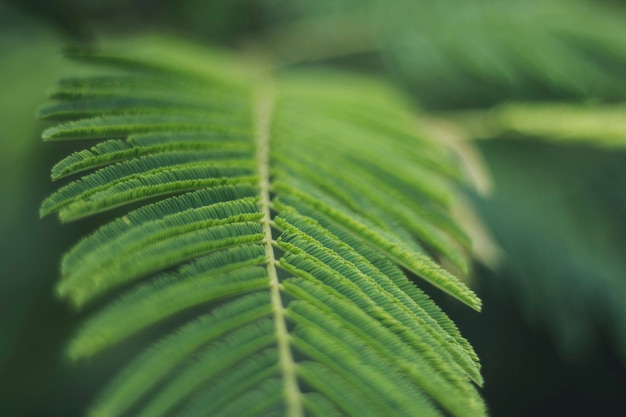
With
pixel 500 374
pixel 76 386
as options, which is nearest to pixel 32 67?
pixel 76 386

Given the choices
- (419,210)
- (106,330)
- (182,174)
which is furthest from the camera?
(419,210)

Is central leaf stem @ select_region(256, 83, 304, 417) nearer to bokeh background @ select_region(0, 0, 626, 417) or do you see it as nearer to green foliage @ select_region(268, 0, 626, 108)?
bokeh background @ select_region(0, 0, 626, 417)

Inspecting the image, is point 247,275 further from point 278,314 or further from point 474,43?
point 474,43

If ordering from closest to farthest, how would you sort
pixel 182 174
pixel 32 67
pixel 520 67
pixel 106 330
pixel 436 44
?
pixel 106 330 → pixel 182 174 → pixel 32 67 → pixel 520 67 → pixel 436 44

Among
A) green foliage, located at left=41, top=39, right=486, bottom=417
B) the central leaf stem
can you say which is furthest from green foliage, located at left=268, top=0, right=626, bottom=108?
the central leaf stem

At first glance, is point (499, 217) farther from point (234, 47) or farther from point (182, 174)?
point (234, 47)

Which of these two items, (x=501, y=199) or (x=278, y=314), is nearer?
(x=278, y=314)

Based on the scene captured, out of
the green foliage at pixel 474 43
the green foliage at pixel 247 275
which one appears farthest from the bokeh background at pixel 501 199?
the green foliage at pixel 247 275

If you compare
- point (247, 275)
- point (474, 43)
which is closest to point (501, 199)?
point (474, 43)

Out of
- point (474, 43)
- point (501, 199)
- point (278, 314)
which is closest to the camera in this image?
point (278, 314)
